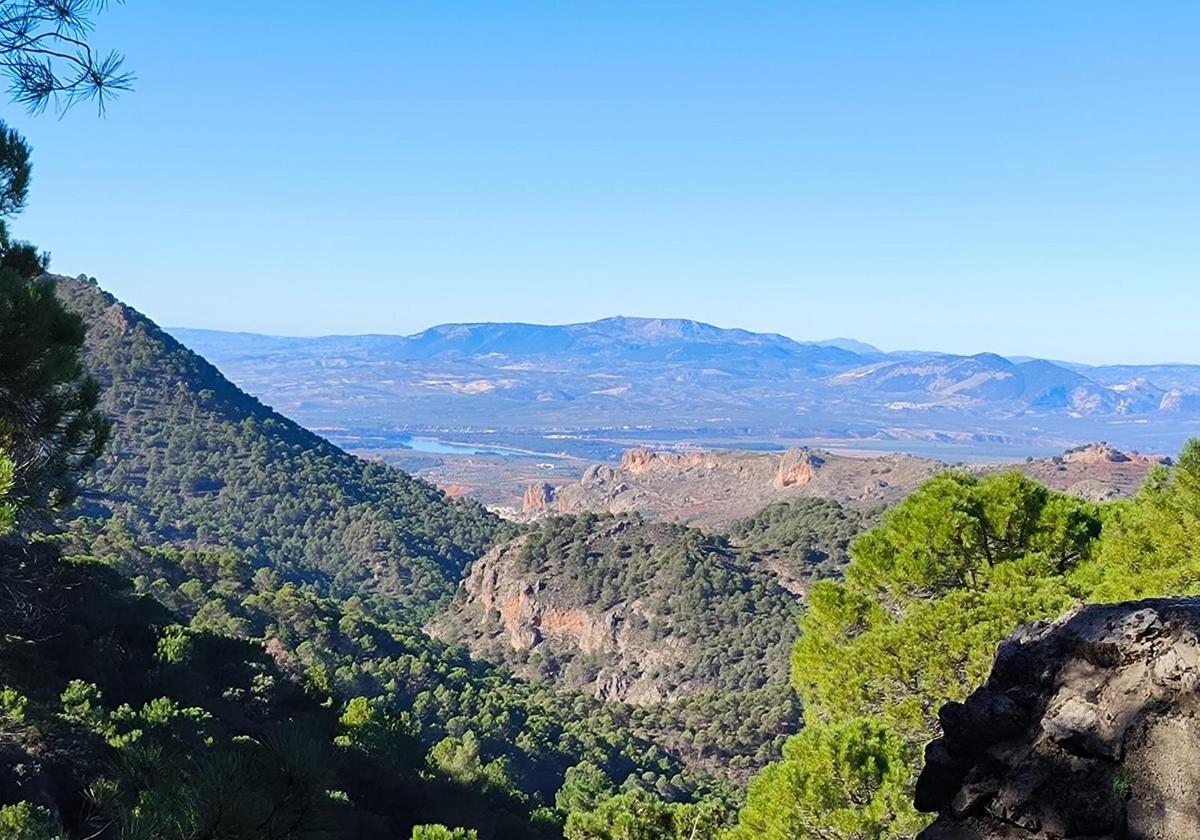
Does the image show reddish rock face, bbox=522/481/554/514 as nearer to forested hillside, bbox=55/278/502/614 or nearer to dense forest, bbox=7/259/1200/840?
forested hillside, bbox=55/278/502/614

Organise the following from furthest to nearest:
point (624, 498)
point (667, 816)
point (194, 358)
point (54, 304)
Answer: point (624, 498), point (194, 358), point (667, 816), point (54, 304)

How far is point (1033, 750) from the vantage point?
4152 mm

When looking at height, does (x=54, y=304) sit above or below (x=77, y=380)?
above

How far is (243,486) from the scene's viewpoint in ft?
248

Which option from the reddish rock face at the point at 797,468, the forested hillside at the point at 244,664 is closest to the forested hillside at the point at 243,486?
the forested hillside at the point at 244,664

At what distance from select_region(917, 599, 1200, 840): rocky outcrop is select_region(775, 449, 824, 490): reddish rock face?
361 ft

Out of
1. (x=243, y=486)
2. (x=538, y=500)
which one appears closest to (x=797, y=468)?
(x=538, y=500)

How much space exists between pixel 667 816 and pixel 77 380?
1056cm

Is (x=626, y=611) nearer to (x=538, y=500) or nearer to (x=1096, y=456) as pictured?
(x=1096, y=456)

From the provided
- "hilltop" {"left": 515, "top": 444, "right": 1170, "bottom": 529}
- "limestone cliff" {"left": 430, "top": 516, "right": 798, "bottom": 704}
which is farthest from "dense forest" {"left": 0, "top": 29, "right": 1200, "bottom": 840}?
"hilltop" {"left": 515, "top": 444, "right": 1170, "bottom": 529}

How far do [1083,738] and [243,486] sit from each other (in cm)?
7950

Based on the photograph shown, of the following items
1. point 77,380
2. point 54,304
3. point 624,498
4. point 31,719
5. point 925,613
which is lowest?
point 624,498

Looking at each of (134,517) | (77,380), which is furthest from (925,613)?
(134,517)

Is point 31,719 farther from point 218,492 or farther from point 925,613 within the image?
point 218,492
